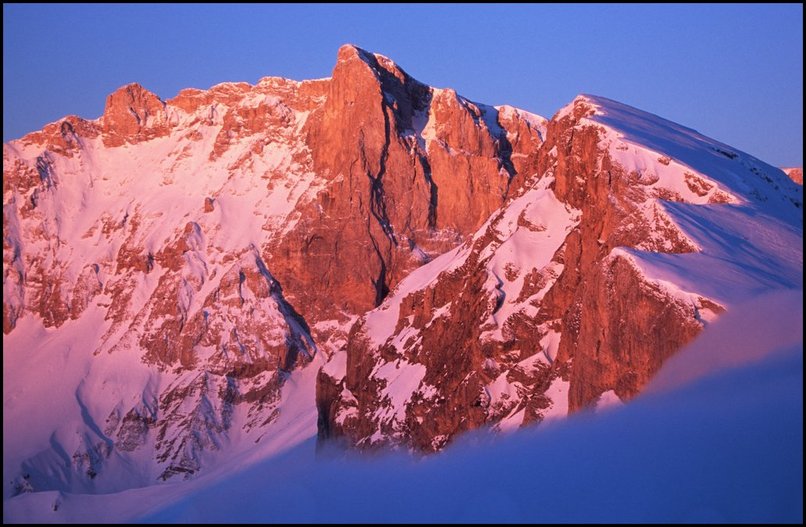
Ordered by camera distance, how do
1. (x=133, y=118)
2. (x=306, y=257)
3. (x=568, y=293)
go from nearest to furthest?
(x=568, y=293) < (x=306, y=257) < (x=133, y=118)

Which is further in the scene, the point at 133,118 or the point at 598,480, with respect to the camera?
the point at 133,118

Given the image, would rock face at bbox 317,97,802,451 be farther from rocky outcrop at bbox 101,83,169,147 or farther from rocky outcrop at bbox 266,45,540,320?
rocky outcrop at bbox 101,83,169,147

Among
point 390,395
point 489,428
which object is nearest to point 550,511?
point 489,428

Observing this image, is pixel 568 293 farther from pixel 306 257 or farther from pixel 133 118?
pixel 133 118

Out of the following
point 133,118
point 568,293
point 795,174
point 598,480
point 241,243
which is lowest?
point 598,480

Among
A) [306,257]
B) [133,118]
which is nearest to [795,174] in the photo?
[306,257]

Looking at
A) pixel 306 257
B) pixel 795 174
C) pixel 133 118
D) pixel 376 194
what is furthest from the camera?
pixel 133 118

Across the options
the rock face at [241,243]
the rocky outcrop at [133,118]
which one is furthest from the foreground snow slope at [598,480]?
the rocky outcrop at [133,118]
